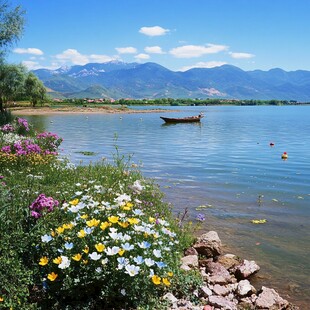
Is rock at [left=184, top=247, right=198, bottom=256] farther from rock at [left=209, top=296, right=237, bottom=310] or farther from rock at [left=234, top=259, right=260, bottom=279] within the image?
rock at [left=209, top=296, right=237, bottom=310]

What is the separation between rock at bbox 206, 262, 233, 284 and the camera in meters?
7.48

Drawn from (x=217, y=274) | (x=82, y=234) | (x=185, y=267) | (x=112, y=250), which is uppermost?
(x=82, y=234)

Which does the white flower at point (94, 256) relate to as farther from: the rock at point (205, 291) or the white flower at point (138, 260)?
the rock at point (205, 291)

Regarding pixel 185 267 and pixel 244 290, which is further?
pixel 185 267

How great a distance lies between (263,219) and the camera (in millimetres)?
13008

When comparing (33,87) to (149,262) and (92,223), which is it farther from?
(149,262)

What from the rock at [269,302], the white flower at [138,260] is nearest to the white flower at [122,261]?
the white flower at [138,260]

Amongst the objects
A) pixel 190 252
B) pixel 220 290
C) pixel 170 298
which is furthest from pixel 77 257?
pixel 190 252

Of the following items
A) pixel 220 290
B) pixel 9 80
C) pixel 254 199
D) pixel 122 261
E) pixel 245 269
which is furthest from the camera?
pixel 9 80

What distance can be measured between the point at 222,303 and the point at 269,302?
1.01 metres

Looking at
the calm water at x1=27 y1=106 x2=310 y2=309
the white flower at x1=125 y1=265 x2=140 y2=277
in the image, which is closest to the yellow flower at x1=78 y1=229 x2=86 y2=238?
the white flower at x1=125 y1=265 x2=140 y2=277

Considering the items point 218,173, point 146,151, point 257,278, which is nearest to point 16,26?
point 146,151

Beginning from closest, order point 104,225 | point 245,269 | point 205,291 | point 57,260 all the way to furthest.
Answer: point 57,260 → point 104,225 → point 205,291 → point 245,269

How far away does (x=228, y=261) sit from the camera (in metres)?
8.92
